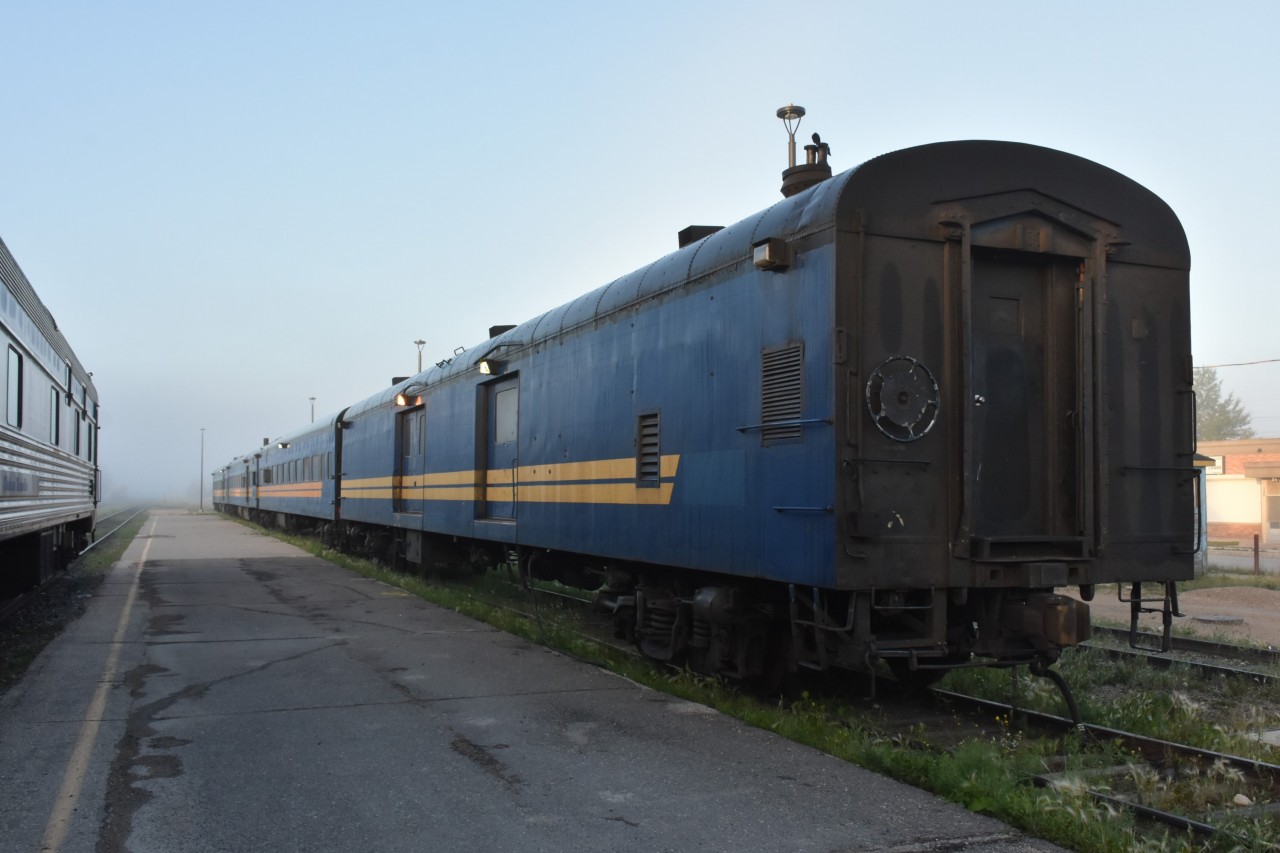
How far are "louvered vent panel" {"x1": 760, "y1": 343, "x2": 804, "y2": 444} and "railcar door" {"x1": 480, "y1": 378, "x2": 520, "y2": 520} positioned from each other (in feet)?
16.7

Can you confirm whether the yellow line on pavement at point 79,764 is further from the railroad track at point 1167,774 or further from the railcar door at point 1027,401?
the railcar door at point 1027,401

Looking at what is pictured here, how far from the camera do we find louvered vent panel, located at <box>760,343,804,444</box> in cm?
636

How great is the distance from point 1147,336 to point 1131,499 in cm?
112

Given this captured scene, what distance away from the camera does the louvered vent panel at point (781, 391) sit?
636 cm

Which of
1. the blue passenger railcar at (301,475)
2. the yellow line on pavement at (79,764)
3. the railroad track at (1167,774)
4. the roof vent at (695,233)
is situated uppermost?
the roof vent at (695,233)

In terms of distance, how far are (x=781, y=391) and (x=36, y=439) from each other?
28.3 feet

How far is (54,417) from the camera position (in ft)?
41.7

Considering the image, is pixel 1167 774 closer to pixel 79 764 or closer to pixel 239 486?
pixel 79 764

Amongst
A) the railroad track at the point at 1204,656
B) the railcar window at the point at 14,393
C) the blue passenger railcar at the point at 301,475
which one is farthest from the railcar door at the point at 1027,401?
the blue passenger railcar at the point at 301,475

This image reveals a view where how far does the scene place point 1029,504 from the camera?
6.47 m

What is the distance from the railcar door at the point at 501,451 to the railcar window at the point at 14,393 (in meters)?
4.90

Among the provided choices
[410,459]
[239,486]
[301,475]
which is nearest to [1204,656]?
[410,459]

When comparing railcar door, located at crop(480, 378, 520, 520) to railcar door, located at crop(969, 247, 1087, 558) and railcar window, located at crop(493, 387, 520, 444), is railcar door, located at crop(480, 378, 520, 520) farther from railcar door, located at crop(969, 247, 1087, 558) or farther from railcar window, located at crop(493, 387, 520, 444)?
railcar door, located at crop(969, 247, 1087, 558)

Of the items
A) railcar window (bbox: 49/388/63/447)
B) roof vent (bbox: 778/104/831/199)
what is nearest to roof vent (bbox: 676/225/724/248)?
roof vent (bbox: 778/104/831/199)
